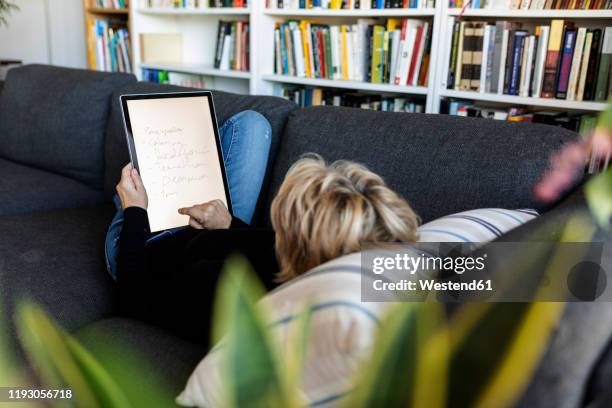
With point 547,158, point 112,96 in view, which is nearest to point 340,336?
point 547,158

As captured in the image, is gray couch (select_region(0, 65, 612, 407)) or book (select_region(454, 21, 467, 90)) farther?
book (select_region(454, 21, 467, 90))

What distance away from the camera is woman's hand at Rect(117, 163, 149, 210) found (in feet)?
4.41

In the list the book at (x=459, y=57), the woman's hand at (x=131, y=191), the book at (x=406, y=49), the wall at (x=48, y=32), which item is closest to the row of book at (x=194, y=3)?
the book at (x=406, y=49)

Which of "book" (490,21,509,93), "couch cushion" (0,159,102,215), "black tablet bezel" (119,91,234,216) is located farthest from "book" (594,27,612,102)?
"couch cushion" (0,159,102,215)

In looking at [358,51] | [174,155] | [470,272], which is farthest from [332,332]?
[358,51]

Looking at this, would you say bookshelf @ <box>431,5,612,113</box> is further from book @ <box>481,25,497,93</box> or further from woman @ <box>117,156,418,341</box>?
woman @ <box>117,156,418,341</box>

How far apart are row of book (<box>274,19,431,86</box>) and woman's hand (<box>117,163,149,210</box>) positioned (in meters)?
1.40

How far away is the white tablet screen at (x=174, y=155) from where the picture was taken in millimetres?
1419

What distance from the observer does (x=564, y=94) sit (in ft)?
6.82

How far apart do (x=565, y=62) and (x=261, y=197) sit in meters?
1.24

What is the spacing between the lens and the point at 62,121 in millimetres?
2174

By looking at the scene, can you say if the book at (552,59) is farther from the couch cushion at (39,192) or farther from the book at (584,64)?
the couch cushion at (39,192)

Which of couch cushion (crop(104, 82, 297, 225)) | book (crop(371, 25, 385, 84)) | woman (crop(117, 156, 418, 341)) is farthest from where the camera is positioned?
book (crop(371, 25, 385, 84))

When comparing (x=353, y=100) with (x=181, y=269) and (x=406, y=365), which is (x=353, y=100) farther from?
(x=406, y=365)
